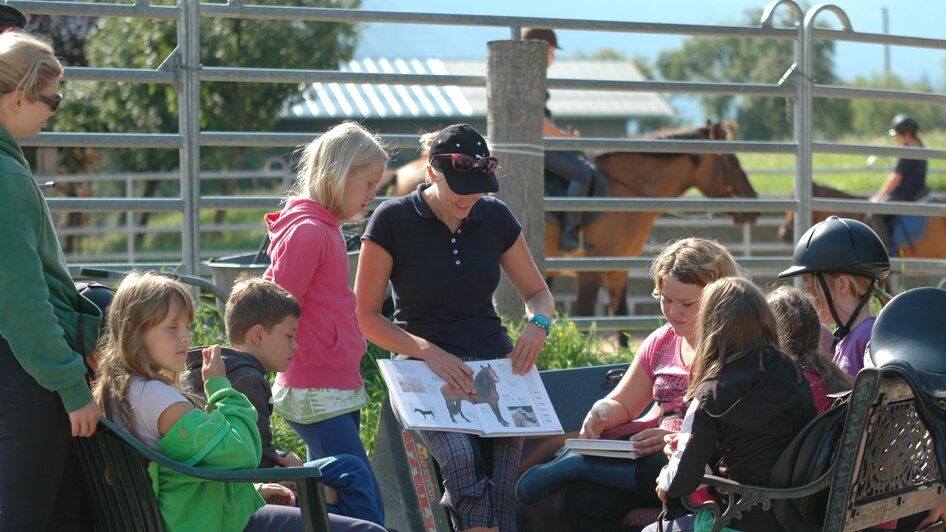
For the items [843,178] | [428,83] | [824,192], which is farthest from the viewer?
[843,178]

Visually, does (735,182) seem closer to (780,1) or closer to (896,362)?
(780,1)

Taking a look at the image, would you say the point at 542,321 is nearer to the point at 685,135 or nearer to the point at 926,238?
the point at 685,135

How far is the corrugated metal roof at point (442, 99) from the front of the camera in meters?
40.2

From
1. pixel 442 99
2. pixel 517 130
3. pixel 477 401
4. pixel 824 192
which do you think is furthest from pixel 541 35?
pixel 442 99

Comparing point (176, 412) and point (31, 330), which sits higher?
point (31, 330)

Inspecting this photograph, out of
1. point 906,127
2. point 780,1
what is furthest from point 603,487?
point 906,127

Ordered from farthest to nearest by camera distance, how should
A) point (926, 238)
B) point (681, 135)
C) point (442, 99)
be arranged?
1. point (442, 99)
2. point (926, 238)
3. point (681, 135)

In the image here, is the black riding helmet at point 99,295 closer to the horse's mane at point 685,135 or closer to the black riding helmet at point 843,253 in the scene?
the black riding helmet at point 843,253

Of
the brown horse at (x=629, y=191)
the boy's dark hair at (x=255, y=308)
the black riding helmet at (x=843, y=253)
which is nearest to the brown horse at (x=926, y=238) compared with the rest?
the brown horse at (x=629, y=191)

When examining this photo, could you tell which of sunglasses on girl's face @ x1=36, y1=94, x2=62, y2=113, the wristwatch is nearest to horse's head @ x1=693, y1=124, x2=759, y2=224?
the wristwatch


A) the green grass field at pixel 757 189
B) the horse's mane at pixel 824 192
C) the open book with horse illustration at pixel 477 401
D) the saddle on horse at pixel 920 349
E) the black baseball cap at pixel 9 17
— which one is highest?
the black baseball cap at pixel 9 17

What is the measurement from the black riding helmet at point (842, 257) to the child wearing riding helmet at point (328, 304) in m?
1.40

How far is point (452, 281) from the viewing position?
12.8 ft

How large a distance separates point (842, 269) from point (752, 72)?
3211 inches
